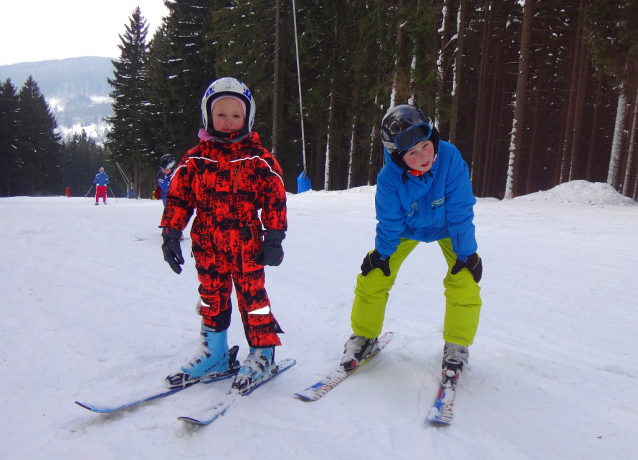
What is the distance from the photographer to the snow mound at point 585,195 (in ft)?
36.2

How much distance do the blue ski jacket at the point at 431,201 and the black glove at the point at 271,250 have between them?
683 millimetres

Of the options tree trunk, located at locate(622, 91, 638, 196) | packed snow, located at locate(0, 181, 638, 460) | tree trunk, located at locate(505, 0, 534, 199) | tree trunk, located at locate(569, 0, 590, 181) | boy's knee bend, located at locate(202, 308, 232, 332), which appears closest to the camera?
packed snow, located at locate(0, 181, 638, 460)

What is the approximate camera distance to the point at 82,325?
3.37 meters

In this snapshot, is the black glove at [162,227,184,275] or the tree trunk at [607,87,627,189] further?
the tree trunk at [607,87,627,189]

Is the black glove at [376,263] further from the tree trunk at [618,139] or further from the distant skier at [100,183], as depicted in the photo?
the distant skier at [100,183]

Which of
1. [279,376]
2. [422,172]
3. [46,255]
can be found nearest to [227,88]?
[422,172]

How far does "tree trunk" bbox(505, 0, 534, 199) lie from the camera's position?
1252 centimetres

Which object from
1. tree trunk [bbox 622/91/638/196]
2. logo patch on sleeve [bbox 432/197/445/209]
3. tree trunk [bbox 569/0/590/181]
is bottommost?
logo patch on sleeve [bbox 432/197/445/209]

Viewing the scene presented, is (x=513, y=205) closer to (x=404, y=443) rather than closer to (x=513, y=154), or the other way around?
(x=513, y=154)

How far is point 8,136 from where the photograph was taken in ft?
128

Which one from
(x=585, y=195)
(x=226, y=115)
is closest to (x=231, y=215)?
(x=226, y=115)

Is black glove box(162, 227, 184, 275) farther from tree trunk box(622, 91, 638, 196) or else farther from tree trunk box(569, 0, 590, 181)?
tree trunk box(569, 0, 590, 181)

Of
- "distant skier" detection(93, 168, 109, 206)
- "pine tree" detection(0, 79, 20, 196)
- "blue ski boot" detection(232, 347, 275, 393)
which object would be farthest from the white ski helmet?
"pine tree" detection(0, 79, 20, 196)

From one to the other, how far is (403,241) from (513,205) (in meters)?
9.47
